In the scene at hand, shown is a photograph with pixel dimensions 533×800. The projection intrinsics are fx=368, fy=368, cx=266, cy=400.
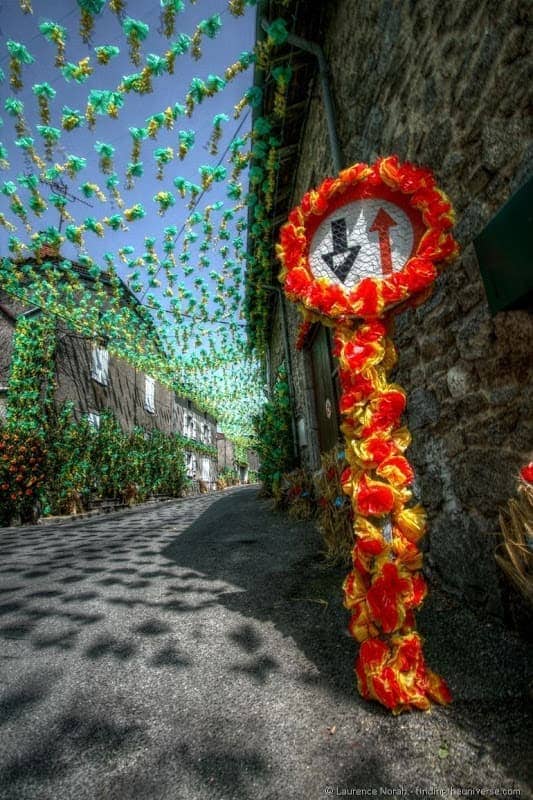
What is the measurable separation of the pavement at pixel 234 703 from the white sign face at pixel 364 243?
166 centimetres

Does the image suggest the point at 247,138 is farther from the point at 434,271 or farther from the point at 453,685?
the point at 453,685

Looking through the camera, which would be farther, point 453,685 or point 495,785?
point 453,685

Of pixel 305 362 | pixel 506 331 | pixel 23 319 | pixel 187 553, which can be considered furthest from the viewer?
pixel 23 319

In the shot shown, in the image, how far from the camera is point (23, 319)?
8969mm

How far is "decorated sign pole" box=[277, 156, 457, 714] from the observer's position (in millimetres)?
1375

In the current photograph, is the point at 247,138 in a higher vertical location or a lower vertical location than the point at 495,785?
higher

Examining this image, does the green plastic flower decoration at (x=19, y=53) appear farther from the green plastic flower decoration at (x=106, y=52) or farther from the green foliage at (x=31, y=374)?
the green foliage at (x=31, y=374)

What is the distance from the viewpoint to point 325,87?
13.2 feet

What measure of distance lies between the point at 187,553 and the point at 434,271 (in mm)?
3396

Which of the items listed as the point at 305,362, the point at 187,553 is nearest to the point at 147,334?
the point at 305,362

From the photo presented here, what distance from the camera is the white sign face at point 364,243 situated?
1.56 meters

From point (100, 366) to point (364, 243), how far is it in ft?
35.1

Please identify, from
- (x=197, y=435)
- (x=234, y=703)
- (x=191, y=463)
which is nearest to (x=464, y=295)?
(x=234, y=703)

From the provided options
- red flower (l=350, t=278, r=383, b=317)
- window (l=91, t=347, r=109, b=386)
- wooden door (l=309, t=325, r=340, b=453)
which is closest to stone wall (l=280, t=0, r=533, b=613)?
red flower (l=350, t=278, r=383, b=317)
